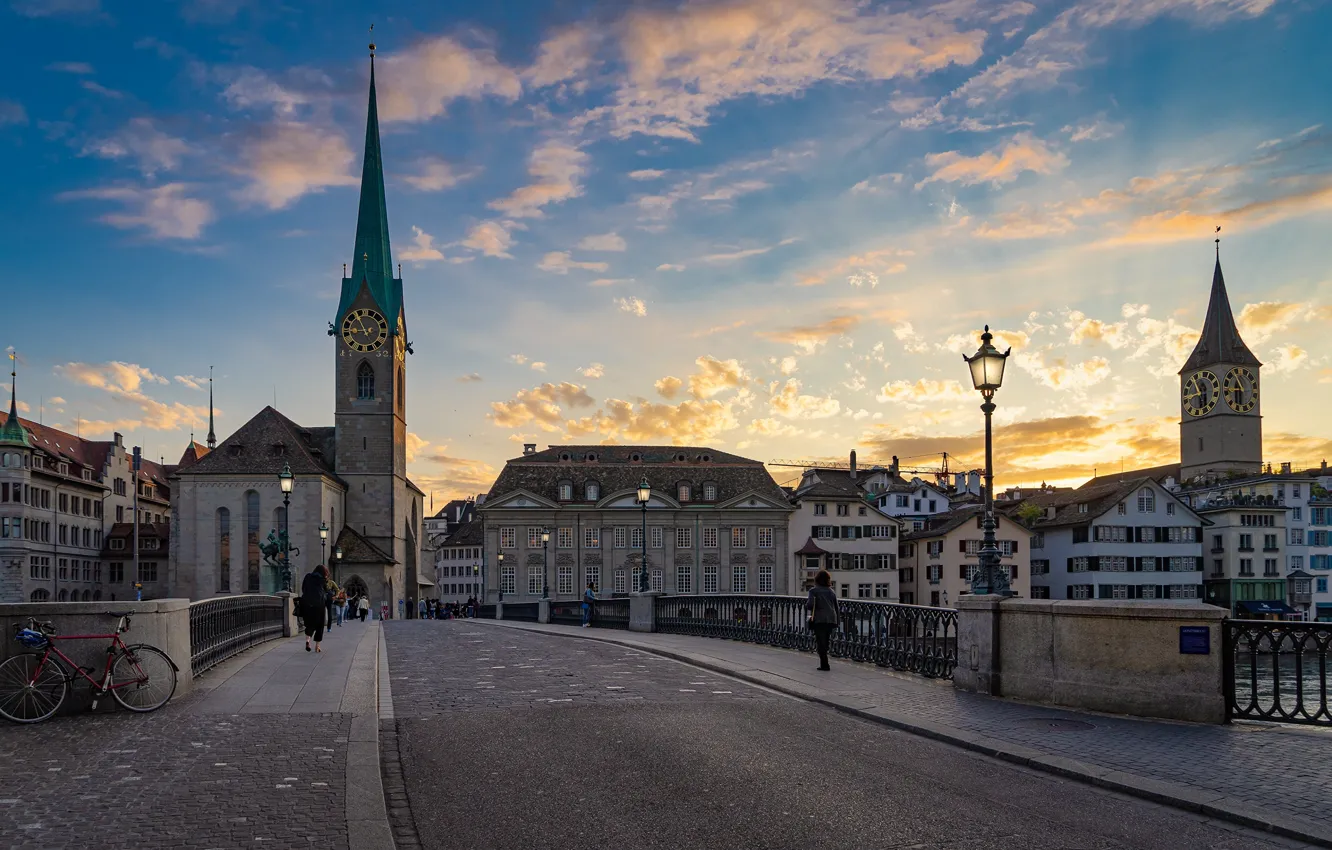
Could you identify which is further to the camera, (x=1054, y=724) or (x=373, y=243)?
(x=373, y=243)

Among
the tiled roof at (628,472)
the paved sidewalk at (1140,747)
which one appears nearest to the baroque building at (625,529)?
the tiled roof at (628,472)

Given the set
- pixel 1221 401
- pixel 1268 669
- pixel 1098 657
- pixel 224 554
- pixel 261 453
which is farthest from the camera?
pixel 1221 401

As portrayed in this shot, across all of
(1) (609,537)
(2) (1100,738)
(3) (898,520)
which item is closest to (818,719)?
(2) (1100,738)

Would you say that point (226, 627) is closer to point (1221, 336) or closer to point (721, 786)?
point (721, 786)

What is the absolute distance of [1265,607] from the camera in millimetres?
102688

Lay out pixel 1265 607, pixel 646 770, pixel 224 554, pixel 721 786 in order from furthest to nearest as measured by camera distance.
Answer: pixel 1265 607 < pixel 224 554 < pixel 646 770 < pixel 721 786

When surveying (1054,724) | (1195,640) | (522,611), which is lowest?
(522,611)

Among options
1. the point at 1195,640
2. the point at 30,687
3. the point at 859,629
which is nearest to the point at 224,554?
the point at 859,629

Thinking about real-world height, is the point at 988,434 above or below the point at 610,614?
above

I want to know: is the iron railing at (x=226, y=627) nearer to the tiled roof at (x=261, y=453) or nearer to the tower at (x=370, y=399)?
the tiled roof at (x=261, y=453)

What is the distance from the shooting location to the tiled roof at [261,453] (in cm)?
8150

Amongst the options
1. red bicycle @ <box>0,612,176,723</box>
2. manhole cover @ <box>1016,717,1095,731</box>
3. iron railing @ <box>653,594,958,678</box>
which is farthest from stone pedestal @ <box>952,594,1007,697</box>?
red bicycle @ <box>0,612,176,723</box>

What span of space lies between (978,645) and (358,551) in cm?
7463

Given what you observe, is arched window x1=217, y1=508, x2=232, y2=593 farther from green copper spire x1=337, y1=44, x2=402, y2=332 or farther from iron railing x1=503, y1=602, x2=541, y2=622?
iron railing x1=503, y1=602, x2=541, y2=622
